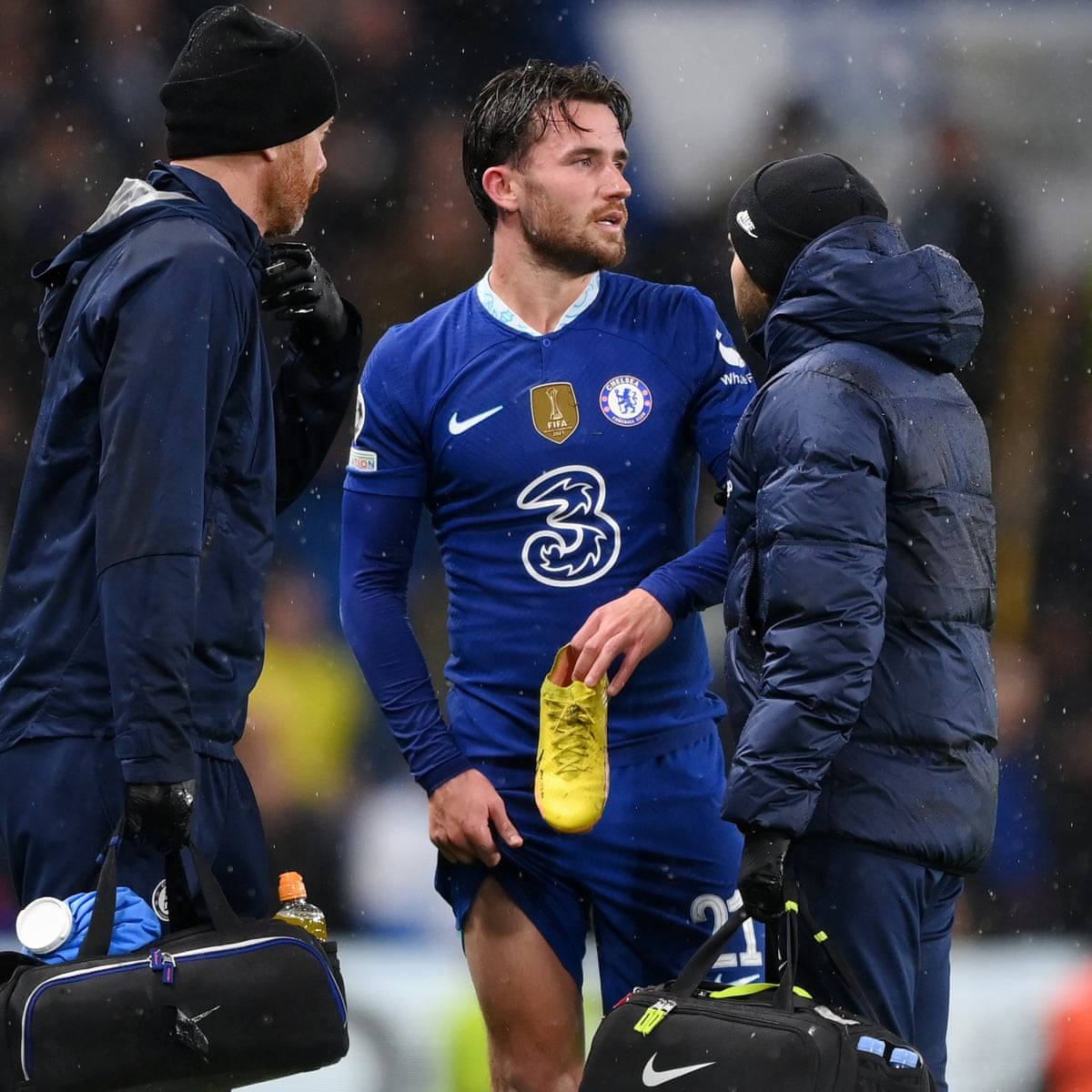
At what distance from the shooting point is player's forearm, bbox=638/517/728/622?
2977 mm

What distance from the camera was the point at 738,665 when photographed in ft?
8.52

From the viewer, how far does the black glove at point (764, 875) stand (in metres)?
2.37

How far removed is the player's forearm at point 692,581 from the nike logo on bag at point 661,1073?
85cm

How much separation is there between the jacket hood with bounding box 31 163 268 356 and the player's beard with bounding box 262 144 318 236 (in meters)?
0.10

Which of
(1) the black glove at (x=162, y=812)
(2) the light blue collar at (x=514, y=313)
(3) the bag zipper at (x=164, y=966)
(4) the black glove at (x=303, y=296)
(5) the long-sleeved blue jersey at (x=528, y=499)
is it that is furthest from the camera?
(2) the light blue collar at (x=514, y=313)

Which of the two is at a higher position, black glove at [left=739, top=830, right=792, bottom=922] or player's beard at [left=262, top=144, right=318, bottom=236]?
player's beard at [left=262, top=144, right=318, bottom=236]

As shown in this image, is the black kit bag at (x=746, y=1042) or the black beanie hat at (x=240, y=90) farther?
the black beanie hat at (x=240, y=90)

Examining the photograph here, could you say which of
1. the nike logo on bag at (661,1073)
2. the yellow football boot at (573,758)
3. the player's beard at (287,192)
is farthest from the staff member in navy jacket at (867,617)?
the player's beard at (287,192)

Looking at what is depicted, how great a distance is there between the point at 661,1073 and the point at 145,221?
4.37 ft

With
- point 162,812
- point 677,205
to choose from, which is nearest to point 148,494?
point 162,812

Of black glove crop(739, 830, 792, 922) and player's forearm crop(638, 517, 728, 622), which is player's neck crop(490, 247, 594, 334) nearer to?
player's forearm crop(638, 517, 728, 622)

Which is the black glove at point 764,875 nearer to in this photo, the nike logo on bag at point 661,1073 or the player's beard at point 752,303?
the nike logo on bag at point 661,1073

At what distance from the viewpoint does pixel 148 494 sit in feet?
7.68

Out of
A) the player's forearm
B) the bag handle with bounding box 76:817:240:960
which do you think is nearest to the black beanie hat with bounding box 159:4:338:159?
the player's forearm
